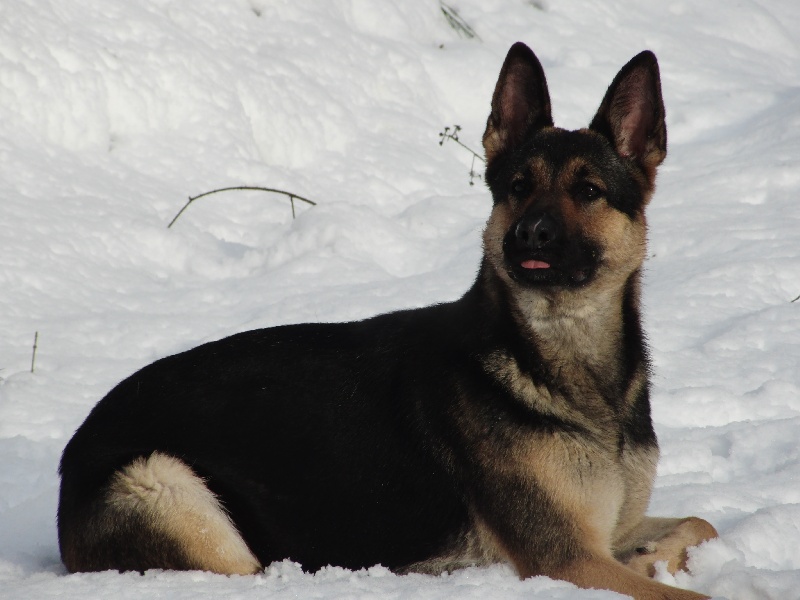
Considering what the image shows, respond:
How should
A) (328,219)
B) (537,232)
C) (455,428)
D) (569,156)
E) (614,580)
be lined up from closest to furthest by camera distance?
1. (614,580)
2. (537,232)
3. (455,428)
4. (569,156)
5. (328,219)

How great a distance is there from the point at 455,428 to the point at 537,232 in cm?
79

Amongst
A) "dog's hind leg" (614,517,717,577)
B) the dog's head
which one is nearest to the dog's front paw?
"dog's hind leg" (614,517,717,577)

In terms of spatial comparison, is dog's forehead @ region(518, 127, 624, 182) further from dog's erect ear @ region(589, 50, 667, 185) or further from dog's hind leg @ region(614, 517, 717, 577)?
dog's hind leg @ region(614, 517, 717, 577)

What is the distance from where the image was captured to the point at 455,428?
3619 mm

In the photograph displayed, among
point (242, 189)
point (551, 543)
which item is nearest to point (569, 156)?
point (551, 543)

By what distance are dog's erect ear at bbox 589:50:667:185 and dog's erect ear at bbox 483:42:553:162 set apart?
252mm

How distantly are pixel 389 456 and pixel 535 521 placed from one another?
624 mm

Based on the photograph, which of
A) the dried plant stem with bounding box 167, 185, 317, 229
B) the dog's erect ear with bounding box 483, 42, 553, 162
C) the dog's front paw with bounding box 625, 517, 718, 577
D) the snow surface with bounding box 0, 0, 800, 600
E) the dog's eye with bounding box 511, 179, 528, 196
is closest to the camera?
the dog's front paw with bounding box 625, 517, 718, 577

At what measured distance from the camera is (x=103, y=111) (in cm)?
A: 762

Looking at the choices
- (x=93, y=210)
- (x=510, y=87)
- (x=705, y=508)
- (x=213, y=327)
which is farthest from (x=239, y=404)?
(x=93, y=210)

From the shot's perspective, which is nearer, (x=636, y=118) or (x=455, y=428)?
(x=455, y=428)

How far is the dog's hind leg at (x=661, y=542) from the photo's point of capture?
3.67m

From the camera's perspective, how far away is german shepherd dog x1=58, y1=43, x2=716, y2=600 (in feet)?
11.5

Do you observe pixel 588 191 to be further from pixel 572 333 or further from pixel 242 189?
pixel 242 189
